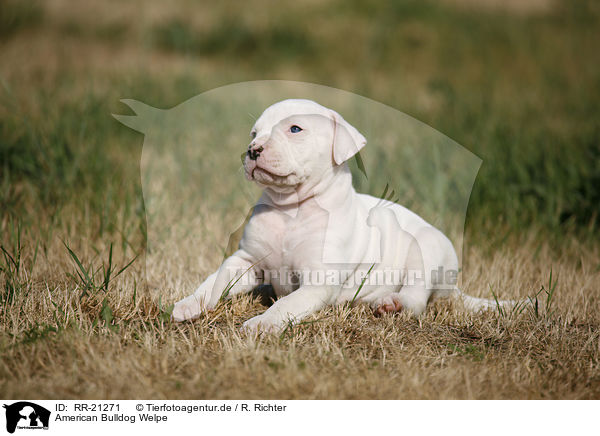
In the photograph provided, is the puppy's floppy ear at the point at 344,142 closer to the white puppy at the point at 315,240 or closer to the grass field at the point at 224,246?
the white puppy at the point at 315,240

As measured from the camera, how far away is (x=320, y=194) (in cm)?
274

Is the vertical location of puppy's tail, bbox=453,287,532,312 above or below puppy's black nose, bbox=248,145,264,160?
below

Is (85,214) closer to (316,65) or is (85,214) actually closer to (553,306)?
Result: (553,306)

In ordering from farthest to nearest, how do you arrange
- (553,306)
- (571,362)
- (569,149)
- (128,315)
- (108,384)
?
(569,149) < (553,306) < (128,315) < (571,362) < (108,384)

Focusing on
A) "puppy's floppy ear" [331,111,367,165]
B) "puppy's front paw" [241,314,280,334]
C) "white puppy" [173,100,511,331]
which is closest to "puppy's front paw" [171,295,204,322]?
"white puppy" [173,100,511,331]

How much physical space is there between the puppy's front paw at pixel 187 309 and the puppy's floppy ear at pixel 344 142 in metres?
0.89

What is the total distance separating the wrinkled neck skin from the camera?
272 cm

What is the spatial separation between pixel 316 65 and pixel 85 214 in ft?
21.9

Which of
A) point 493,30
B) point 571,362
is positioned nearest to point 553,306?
point 571,362

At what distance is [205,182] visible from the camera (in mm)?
4520

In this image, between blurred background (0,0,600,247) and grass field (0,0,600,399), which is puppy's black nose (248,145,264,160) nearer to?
grass field (0,0,600,399)

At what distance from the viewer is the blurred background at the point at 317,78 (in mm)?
4090
